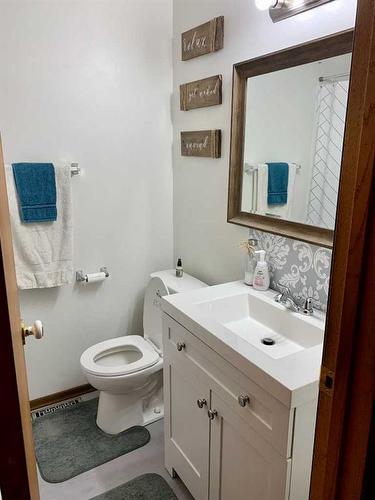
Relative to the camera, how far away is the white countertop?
101 cm

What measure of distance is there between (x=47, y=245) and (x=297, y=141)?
4.56 ft

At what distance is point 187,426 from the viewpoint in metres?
1.55

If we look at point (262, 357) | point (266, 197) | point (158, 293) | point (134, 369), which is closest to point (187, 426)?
point (134, 369)

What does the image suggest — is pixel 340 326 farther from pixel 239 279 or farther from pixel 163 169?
pixel 163 169

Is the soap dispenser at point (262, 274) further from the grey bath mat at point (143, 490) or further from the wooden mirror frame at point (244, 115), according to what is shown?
the grey bath mat at point (143, 490)

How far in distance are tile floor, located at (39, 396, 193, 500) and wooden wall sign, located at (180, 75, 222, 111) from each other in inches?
72.7

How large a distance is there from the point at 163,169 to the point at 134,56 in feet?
2.16

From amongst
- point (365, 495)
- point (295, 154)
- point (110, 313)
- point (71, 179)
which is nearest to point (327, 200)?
point (295, 154)

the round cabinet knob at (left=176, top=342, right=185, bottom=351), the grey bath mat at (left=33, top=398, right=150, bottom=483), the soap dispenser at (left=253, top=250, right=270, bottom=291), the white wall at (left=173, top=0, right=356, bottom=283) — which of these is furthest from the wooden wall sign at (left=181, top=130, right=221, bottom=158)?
the grey bath mat at (left=33, top=398, right=150, bottom=483)

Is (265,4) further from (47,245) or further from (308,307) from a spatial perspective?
(47,245)

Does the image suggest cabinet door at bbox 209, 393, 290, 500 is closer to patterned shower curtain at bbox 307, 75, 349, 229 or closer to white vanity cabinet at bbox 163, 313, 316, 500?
white vanity cabinet at bbox 163, 313, 316, 500

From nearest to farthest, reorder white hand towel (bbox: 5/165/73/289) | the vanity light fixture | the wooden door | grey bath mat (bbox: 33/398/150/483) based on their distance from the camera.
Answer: the wooden door → the vanity light fixture → grey bath mat (bbox: 33/398/150/483) → white hand towel (bbox: 5/165/73/289)

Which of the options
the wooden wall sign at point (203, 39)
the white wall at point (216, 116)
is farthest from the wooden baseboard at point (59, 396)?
the wooden wall sign at point (203, 39)

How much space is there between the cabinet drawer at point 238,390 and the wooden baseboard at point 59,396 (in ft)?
3.62
